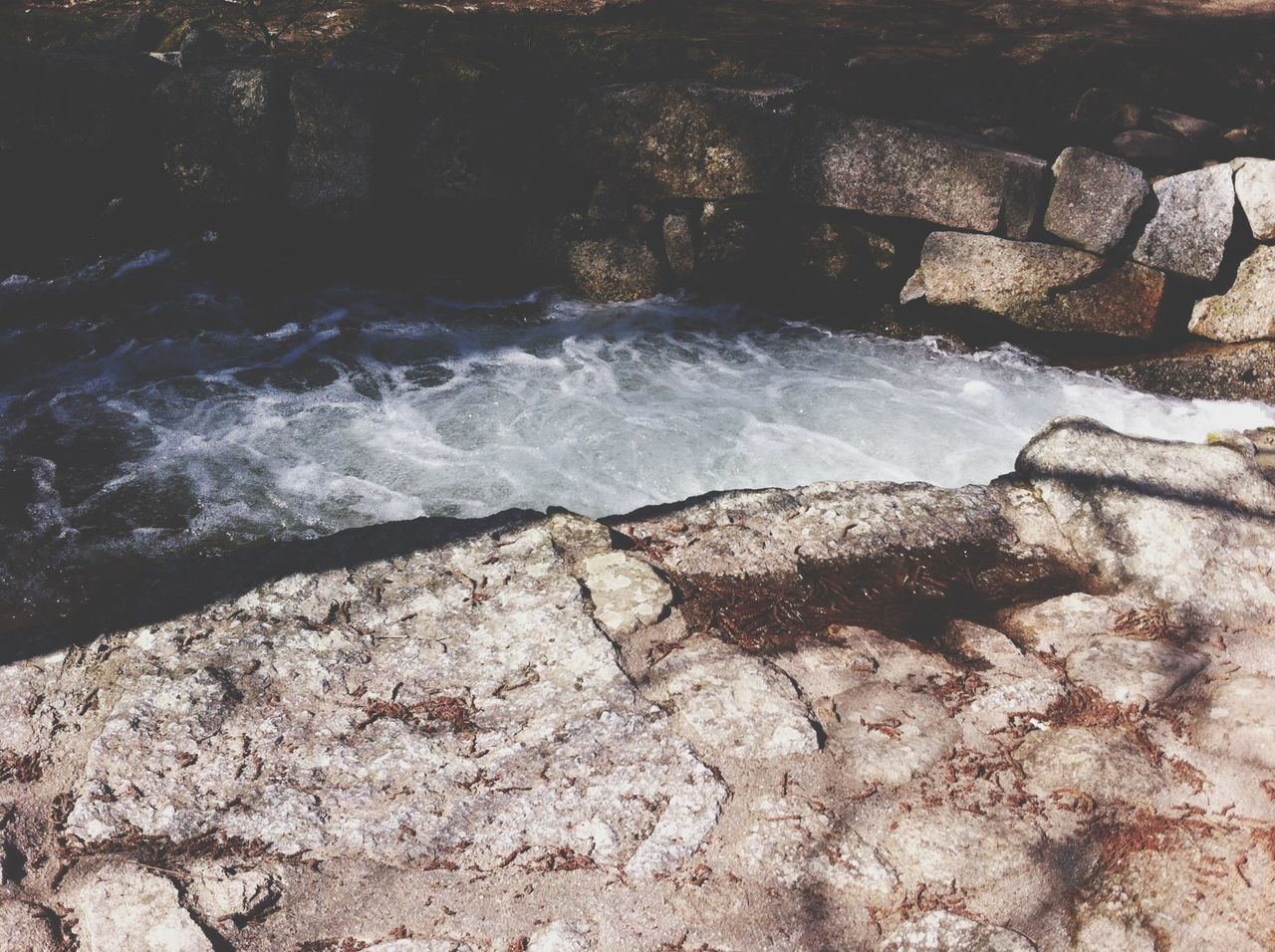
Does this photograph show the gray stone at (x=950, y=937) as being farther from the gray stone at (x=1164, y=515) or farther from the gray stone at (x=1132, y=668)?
the gray stone at (x=1164, y=515)

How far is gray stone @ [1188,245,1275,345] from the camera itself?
6.60m

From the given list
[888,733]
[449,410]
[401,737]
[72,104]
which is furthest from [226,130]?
[888,733]

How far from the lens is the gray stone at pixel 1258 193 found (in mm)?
6512

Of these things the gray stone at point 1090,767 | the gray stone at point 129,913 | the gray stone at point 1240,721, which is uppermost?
the gray stone at point 1240,721

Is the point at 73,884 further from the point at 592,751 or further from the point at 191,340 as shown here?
the point at 191,340

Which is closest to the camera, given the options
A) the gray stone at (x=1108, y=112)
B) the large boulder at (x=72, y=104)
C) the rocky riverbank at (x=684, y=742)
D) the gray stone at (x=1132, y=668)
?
the rocky riverbank at (x=684, y=742)

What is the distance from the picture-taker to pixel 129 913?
212 cm

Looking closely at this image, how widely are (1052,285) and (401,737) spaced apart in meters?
5.70

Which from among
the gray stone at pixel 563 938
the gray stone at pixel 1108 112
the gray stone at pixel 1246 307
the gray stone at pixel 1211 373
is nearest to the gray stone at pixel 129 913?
the gray stone at pixel 563 938

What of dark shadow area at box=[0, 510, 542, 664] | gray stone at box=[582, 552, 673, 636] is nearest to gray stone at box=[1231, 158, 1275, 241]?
gray stone at box=[582, 552, 673, 636]

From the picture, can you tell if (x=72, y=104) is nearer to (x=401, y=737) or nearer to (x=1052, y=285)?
(x=401, y=737)

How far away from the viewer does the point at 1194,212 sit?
6578 mm

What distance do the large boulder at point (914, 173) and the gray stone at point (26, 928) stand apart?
6158 mm

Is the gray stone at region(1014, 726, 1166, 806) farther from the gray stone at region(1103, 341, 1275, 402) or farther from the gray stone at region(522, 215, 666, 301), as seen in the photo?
the gray stone at region(522, 215, 666, 301)
